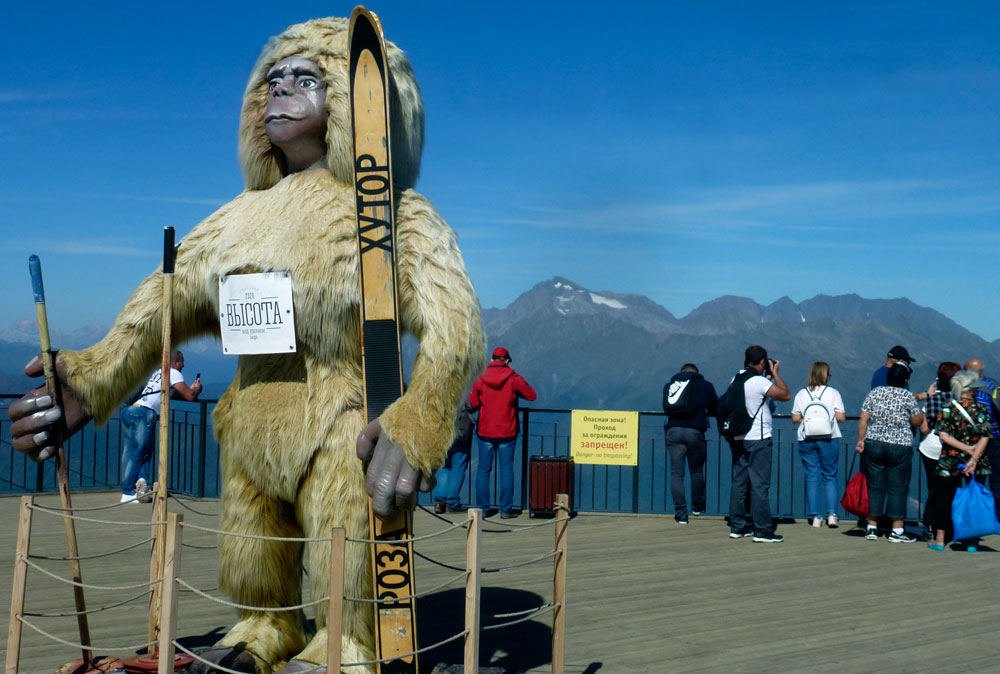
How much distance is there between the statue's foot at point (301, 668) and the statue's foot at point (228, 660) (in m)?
0.17

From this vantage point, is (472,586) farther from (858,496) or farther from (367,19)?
(858,496)

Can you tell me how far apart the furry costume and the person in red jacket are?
5.47m

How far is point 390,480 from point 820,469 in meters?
6.85

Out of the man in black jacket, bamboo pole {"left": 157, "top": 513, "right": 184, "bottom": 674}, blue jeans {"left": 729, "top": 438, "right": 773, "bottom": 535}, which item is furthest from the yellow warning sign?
bamboo pole {"left": 157, "top": 513, "right": 184, "bottom": 674}

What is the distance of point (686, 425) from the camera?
370 inches

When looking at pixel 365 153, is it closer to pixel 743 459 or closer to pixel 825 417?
pixel 743 459

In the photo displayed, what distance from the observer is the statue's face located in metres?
3.89

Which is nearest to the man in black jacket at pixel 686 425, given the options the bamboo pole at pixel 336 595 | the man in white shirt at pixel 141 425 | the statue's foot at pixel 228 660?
the man in white shirt at pixel 141 425

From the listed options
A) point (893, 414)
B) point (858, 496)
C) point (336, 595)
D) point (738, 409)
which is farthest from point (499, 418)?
point (336, 595)

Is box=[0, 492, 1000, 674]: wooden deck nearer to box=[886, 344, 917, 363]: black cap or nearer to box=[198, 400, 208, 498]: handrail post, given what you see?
box=[198, 400, 208, 498]: handrail post

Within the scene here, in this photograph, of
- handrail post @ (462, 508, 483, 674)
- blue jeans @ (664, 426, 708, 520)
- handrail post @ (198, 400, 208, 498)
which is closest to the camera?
handrail post @ (462, 508, 483, 674)

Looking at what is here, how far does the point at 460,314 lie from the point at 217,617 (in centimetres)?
284

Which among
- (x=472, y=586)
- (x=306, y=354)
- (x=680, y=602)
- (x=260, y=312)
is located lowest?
(x=680, y=602)

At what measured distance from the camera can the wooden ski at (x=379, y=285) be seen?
11.9 ft
